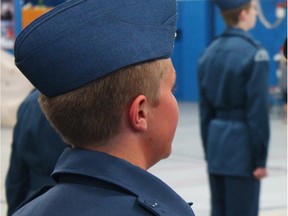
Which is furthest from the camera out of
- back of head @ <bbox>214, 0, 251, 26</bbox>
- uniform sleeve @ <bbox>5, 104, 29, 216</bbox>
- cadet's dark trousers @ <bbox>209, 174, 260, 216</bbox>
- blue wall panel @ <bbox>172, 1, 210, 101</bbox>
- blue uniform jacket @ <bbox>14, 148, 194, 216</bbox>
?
blue wall panel @ <bbox>172, 1, 210, 101</bbox>

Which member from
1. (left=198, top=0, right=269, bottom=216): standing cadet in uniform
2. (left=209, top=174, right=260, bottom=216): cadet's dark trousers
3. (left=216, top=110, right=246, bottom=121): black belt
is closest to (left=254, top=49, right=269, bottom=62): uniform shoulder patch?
(left=198, top=0, right=269, bottom=216): standing cadet in uniform

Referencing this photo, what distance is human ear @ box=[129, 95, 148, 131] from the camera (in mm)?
1560

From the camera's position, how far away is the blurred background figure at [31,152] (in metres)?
3.99

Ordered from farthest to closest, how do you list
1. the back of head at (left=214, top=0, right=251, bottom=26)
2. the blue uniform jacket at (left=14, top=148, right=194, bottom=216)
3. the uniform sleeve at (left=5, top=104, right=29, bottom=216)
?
the back of head at (left=214, top=0, right=251, bottom=26), the uniform sleeve at (left=5, top=104, right=29, bottom=216), the blue uniform jacket at (left=14, top=148, right=194, bottom=216)

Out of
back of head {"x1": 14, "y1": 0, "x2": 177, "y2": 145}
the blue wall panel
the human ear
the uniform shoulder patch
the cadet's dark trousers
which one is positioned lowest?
the blue wall panel

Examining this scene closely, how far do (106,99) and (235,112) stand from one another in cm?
378

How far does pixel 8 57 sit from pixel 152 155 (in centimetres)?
1328

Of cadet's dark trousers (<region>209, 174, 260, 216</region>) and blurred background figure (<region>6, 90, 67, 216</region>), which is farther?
cadet's dark trousers (<region>209, 174, 260, 216</region>)

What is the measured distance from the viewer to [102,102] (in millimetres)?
1544

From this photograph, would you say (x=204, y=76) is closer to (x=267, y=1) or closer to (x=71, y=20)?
(x=71, y=20)

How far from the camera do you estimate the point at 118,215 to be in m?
1.53

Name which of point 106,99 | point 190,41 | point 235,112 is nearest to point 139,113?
point 106,99

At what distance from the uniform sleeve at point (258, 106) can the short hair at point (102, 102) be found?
3534 mm

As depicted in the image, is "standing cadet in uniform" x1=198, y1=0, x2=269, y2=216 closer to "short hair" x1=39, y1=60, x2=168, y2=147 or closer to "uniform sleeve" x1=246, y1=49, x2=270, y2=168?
"uniform sleeve" x1=246, y1=49, x2=270, y2=168
